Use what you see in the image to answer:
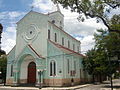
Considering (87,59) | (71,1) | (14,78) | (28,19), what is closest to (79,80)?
(87,59)

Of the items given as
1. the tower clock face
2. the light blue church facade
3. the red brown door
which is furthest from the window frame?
the tower clock face

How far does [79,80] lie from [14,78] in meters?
12.4

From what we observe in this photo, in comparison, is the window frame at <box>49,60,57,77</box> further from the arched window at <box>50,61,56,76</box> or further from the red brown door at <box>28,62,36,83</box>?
the red brown door at <box>28,62,36,83</box>

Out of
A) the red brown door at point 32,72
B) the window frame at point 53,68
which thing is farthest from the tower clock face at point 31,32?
the window frame at point 53,68

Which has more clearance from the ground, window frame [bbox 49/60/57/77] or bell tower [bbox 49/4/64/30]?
bell tower [bbox 49/4/64/30]

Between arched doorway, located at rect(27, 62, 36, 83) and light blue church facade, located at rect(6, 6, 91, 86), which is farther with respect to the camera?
arched doorway, located at rect(27, 62, 36, 83)

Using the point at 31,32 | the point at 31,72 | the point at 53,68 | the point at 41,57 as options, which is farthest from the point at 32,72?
the point at 31,32

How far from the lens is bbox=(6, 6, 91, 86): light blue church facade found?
31609 millimetres

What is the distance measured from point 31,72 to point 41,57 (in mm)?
4785

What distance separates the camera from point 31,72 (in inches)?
1405

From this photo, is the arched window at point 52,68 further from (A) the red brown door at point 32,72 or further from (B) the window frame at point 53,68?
(A) the red brown door at point 32,72

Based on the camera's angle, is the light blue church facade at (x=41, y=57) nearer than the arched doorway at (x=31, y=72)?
Yes

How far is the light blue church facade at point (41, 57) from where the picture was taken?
1244 inches

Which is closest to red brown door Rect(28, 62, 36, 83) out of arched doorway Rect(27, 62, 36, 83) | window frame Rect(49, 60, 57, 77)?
arched doorway Rect(27, 62, 36, 83)
